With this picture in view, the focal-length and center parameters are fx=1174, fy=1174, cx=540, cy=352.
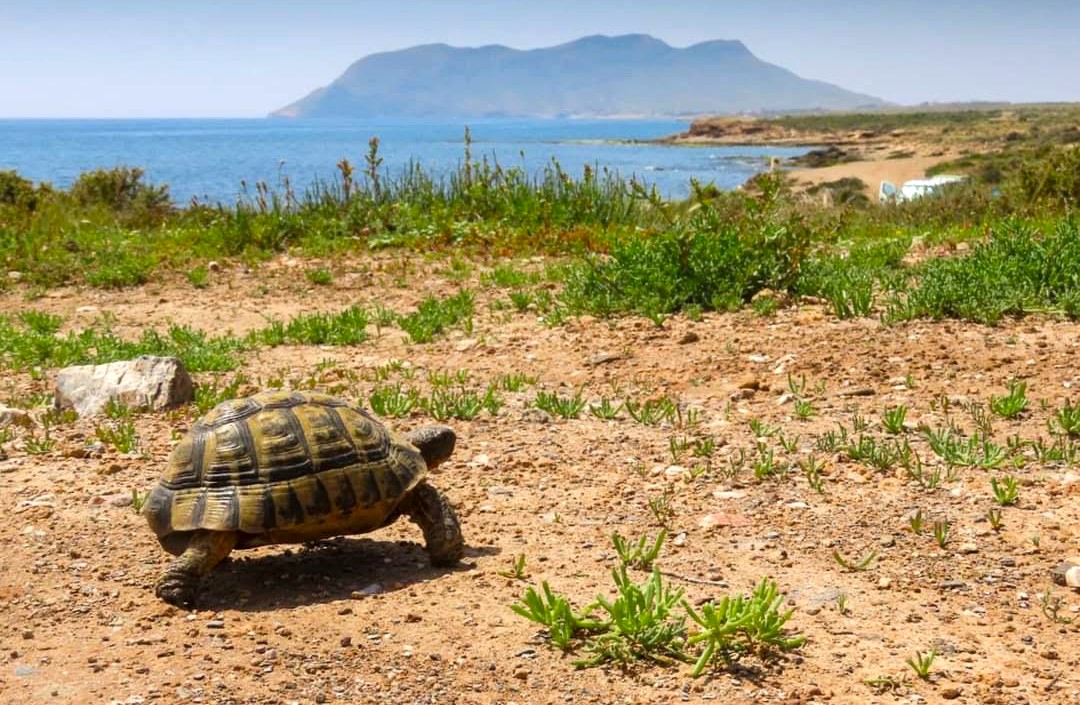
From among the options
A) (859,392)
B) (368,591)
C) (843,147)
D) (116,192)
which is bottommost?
(843,147)

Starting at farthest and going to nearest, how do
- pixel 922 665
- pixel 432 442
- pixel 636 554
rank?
pixel 432 442 → pixel 636 554 → pixel 922 665

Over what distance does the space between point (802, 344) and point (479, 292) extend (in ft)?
11.3

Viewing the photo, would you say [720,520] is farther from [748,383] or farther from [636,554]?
[748,383]

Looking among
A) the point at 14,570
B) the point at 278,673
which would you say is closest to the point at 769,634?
the point at 278,673

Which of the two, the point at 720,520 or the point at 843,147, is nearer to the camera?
the point at 720,520

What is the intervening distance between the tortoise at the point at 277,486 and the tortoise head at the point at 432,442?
27 cm

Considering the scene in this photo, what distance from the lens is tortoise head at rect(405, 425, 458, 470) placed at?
4816 millimetres

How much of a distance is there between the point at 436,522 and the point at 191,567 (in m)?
0.90

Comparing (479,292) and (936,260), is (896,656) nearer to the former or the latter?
(936,260)

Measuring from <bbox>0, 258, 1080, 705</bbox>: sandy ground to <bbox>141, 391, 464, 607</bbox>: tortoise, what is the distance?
185 millimetres

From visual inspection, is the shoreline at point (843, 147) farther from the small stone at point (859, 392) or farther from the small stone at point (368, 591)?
the small stone at point (368, 591)

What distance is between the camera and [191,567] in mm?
4102

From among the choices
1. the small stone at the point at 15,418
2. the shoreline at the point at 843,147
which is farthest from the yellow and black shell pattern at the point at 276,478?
the shoreline at the point at 843,147

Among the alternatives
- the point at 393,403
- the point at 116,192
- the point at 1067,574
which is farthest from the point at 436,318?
the point at 116,192
